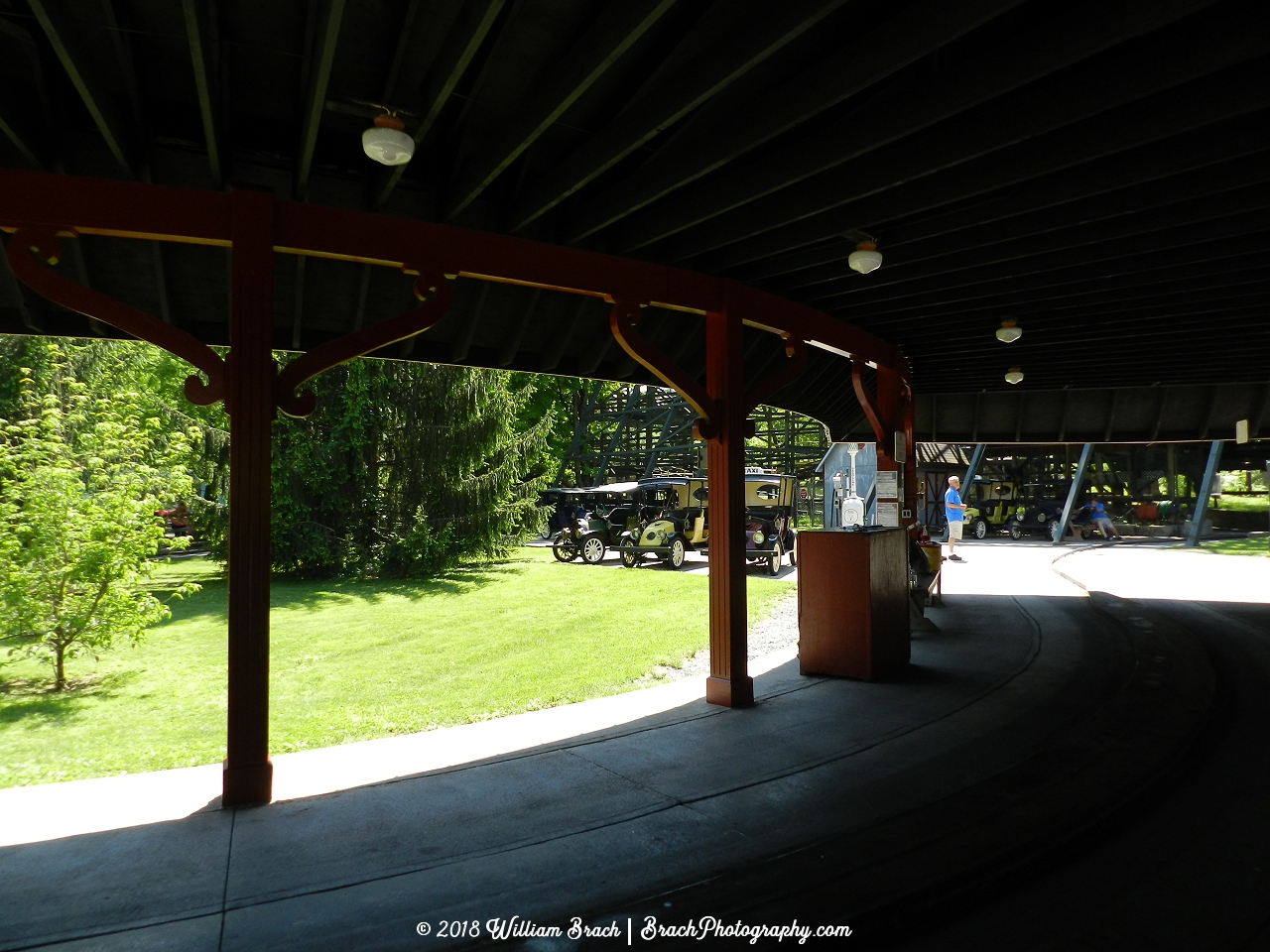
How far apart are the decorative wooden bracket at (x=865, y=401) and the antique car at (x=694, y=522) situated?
8.26 metres

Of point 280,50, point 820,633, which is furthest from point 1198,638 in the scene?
point 280,50

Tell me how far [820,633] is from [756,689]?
90 centimetres

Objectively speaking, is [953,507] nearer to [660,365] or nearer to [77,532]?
[660,365]

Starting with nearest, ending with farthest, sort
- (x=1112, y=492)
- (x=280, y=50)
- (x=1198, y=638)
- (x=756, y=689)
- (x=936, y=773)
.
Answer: (x=280, y=50)
(x=936, y=773)
(x=756, y=689)
(x=1198, y=638)
(x=1112, y=492)

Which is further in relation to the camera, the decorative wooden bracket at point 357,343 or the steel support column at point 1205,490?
the steel support column at point 1205,490

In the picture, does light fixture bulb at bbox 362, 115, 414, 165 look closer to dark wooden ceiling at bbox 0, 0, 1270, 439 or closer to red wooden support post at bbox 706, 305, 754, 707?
dark wooden ceiling at bbox 0, 0, 1270, 439

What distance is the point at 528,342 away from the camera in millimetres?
7637

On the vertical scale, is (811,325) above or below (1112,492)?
above

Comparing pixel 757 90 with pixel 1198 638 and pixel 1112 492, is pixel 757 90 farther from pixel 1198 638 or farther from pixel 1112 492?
pixel 1112 492

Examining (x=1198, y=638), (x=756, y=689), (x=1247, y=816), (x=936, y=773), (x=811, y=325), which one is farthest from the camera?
(x=1198, y=638)

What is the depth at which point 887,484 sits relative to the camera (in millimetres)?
9305

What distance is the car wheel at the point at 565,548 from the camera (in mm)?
21691

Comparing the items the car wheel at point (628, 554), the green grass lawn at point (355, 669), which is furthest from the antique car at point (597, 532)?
the green grass lawn at point (355, 669)

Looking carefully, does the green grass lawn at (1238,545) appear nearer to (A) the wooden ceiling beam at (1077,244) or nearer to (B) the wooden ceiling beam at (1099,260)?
(B) the wooden ceiling beam at (1099,260)
